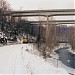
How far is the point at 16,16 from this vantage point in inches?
3504

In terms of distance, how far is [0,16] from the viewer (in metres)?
64.7

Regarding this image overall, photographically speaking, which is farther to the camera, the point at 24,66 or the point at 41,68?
the point at 41,68

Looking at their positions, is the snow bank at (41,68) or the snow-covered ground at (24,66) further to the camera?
the snow bank at (41,68)

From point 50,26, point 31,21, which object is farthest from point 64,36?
point 50,26

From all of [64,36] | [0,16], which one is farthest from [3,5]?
[64,36]

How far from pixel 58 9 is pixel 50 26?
31575mm

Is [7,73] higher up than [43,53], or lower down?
higher up

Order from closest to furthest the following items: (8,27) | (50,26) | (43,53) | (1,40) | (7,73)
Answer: (7,73) → (43,53) → (1,40) → (50,26) → (8,27)

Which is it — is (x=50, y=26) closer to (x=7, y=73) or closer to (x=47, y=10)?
(x=47, y=10)

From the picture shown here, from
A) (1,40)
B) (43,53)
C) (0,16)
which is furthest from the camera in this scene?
(0,16)

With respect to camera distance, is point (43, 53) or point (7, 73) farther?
point (43, 53)

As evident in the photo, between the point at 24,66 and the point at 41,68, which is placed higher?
the point at 24,66

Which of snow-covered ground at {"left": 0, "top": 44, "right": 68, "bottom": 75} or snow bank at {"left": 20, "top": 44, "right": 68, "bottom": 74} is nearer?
snow-covered ground at {"left": 0, "top": 44, "right": 68, "bottom": 75}

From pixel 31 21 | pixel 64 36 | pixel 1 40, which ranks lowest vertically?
pixel 64 36
